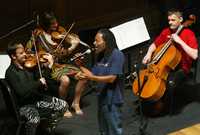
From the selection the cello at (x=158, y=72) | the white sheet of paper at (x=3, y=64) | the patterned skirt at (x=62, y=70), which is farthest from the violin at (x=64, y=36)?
the cello at (x=158, y=72)

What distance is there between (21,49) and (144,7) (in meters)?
3.69

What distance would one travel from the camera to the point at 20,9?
682cm

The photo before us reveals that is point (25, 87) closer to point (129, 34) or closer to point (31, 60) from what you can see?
point (31, 60)

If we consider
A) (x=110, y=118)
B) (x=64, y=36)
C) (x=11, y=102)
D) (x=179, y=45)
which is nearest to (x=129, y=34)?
(x=179, y=45)

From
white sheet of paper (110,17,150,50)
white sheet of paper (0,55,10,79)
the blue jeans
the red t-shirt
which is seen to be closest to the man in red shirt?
the red t-shirt

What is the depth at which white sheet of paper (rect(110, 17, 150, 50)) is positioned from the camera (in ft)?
19.1

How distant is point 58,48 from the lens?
5.57 m

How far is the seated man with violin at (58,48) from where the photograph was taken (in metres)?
5.53

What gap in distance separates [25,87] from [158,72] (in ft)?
4.89

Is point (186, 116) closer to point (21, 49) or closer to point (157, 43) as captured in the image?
point (157, 43)

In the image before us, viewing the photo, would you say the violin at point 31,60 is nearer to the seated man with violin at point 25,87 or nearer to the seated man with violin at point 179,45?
the seated man with violin at point 25,87

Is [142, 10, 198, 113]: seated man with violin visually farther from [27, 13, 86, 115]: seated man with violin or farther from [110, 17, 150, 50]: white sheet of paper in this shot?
[27, 13, 86, 115]: seated man with violin

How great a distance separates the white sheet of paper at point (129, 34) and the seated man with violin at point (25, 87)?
128 centimetres

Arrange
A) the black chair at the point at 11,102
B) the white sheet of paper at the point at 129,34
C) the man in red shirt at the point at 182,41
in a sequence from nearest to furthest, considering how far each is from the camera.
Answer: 1. the black chair at the point at 11,102
2. the man in red shirt at the point at 182,41
3. the white sheet of paper at the point at 129,34
